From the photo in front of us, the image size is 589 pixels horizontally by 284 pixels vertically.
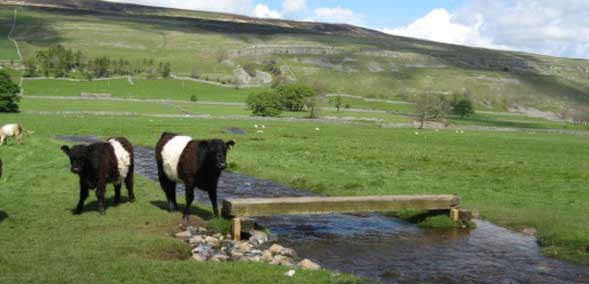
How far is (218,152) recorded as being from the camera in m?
17.8

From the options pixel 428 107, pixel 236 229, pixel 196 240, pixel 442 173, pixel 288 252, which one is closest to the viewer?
pixel 288 252

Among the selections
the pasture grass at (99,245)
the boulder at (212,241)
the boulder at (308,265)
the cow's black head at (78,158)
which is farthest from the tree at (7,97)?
the boulder at (308,265)

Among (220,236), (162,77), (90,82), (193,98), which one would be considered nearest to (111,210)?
(220,236)

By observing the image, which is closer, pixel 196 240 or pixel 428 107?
pixel 196 240

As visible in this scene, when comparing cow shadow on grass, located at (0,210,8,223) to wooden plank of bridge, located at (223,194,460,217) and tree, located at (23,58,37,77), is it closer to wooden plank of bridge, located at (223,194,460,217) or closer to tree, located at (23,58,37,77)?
wooden plank of bridge, located at (223,194,460,217)

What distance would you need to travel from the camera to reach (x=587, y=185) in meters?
31.5

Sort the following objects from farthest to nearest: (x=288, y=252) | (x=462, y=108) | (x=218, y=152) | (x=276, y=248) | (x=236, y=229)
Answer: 1. (x=462, y=108)
2. (x=218, y=152)
3. (x=236, y=229)
4. (x=276, y=248)
5. (x=288, y=252)

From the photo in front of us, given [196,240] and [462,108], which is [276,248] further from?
[462,108]

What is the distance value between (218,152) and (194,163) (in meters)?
1.21

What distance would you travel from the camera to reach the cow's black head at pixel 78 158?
17.8 meters

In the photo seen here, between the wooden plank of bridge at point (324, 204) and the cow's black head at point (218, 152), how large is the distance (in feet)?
3.76

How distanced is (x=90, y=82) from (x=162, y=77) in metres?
31.1

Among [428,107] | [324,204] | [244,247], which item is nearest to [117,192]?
[244,247]

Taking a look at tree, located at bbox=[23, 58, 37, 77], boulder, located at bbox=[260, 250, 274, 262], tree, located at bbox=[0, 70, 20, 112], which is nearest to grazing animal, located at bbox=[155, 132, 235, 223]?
boulder, located at bbox=[260, 250, 274, 262]
